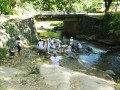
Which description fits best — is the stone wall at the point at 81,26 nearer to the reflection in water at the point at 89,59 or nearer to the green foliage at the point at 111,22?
the green foliage at the point at 111,22

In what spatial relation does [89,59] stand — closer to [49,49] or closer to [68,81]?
[49,49]

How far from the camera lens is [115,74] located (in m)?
27.2

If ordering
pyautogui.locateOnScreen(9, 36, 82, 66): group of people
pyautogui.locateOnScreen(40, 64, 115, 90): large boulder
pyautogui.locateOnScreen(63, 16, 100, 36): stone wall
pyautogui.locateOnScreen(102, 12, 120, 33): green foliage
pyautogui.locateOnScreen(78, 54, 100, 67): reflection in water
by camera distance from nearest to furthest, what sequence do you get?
pyautogui.locateOnScreen(40, 64, 115, 90): large boulder, pyautogui.locateOnScreen(9, 36, 82, 66): group of people, pyautogui.locateOnScreen(78, 54, 100, 67): reflection in water, pyautogui.locateOnScreen(102, 12, 120, 33): green foliage, pyautogui.locateOnScreen(63, 16, 100, 36): stone wall

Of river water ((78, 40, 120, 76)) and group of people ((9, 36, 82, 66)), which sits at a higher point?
group of people ((9, 36, 82, 66))

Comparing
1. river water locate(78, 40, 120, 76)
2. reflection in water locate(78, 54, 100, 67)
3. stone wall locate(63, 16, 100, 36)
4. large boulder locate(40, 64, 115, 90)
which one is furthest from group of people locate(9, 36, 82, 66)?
stone wall locate(63, 16, 100, 36)

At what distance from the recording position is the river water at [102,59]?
3053cm

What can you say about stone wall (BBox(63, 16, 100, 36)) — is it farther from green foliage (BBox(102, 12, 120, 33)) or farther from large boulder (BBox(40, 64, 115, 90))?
large boulder (BBox(40, 64, 115, 90))

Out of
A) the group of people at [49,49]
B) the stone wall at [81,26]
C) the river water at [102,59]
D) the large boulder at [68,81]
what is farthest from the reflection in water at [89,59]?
the stone wall at [81,26]

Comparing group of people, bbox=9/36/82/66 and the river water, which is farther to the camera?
the river water

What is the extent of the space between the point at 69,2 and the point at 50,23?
35.1 meters

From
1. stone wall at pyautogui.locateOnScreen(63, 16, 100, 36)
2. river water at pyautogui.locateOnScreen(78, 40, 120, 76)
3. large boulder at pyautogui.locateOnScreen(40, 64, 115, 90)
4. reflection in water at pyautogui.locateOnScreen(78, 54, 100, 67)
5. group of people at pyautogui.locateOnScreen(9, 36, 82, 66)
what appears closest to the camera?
large boulder at pyautogui.locateOnScreen(40, 64, 115, 90)

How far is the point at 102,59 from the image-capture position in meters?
34.4

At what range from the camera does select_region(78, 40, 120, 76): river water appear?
3053cm

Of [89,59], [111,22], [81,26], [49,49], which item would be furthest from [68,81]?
[81,26]
